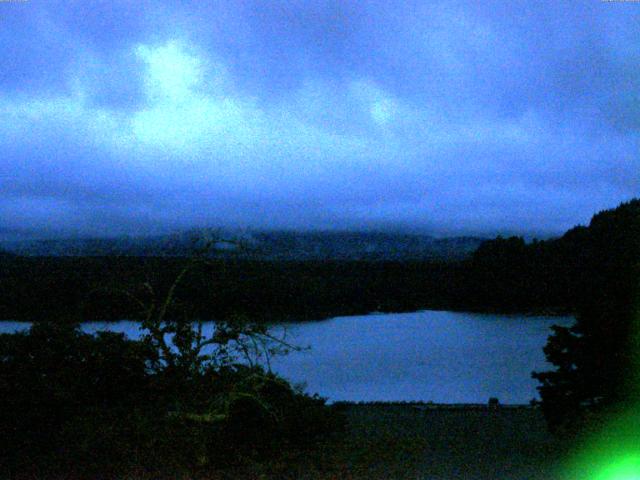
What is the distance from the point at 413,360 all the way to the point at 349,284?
2600 cm

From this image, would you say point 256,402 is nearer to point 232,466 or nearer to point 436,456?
point 232,466

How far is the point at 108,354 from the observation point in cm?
1158

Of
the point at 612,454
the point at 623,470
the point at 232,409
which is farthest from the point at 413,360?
the point at 623,470

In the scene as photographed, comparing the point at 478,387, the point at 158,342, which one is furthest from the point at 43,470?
the point at 478,387

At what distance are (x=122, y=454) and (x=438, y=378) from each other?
14535 mm

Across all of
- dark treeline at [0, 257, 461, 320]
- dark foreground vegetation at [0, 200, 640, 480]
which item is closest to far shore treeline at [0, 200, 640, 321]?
dark treeline at [0, 257, 461, 320]

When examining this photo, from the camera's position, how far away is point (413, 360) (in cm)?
2583

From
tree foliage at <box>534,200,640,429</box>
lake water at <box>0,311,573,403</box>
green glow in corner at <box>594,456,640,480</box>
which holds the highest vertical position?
tree foliage at <box>534,200,640,429</box>

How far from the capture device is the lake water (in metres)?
21.1

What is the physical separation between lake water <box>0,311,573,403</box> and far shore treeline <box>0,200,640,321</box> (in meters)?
1.93

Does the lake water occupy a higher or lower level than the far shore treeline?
lower

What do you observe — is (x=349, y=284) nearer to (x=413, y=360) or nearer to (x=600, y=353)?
(x=413, y=360)

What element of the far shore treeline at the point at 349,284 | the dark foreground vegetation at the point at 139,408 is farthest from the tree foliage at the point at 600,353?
the far shore treeline at the point at 349,284

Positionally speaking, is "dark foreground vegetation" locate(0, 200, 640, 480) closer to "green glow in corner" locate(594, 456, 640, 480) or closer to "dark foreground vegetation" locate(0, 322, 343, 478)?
"dark foreground vegetation" locate(0, 322, 343, 478)
